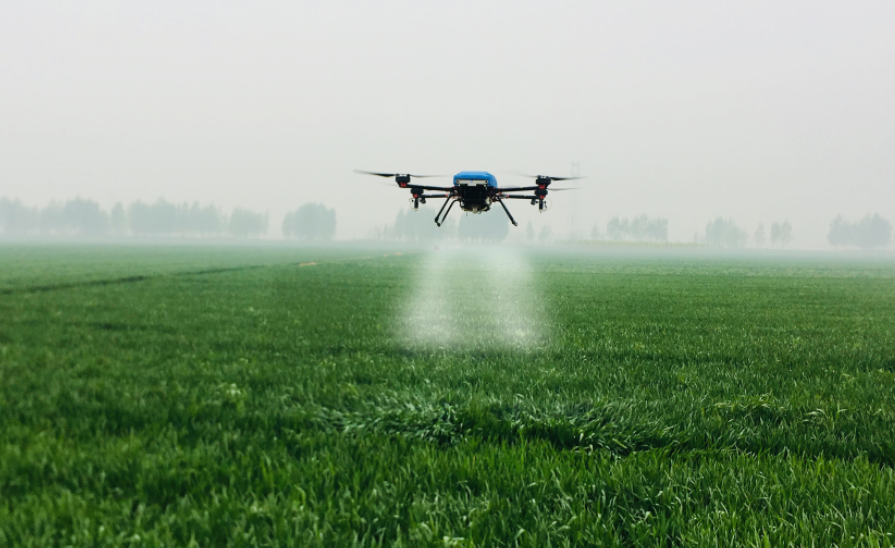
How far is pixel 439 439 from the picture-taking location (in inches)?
223

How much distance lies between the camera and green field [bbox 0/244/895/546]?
370 centimetres

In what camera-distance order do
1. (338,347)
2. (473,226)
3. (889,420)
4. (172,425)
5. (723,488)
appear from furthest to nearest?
(473,226)
(338,347)
(889,420)
(172,425)
(723,488)

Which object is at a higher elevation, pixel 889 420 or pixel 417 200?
pixel 417 200

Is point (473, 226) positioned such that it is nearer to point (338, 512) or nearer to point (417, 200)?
point (417, 200)

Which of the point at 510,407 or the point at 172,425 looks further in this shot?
the point at 510,407

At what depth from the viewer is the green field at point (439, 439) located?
370 cm

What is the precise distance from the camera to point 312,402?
6.51 m

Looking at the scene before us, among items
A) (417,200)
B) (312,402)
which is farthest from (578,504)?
(417,200)

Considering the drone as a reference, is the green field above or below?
below

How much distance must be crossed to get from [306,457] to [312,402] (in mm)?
1669

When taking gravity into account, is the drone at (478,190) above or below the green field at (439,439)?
above

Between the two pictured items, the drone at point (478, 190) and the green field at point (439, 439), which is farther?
the drone at point (478, 190)

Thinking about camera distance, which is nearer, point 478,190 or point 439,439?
point 439,439

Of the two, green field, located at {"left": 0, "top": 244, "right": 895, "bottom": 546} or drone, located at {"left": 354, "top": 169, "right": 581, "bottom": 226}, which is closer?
green field, located at {"left": 0, "top": 244, "right": 895, "bottom": 546}
